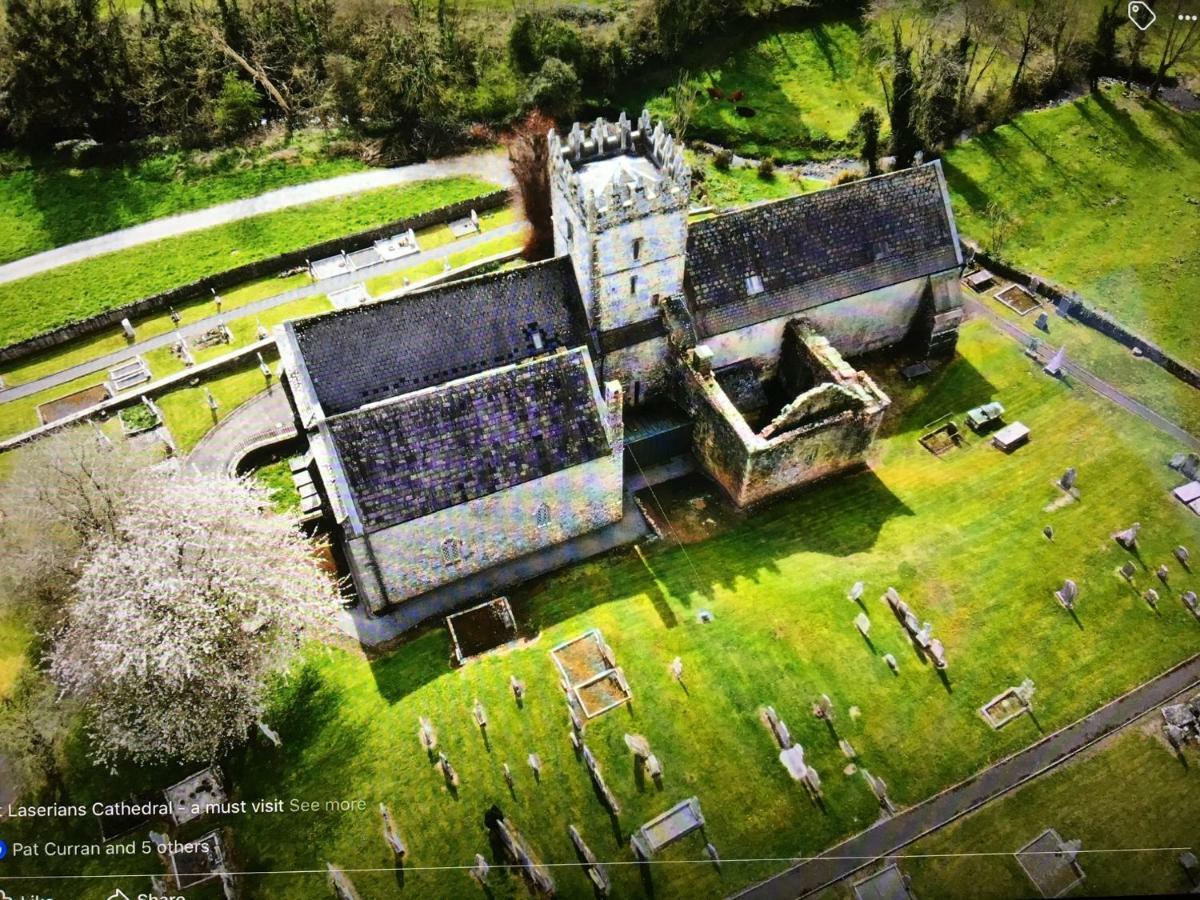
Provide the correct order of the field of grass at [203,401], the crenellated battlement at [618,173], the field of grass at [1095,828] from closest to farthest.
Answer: the field of grass at [1095,828] < the crenellated battlement at [618,173] < the field of grass at [203,401]

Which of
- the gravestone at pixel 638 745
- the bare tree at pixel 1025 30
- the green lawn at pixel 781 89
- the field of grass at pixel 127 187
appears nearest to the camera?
the gravestone at pixel 638 745

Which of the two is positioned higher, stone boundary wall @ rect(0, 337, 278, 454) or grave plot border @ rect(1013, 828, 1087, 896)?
stone boundary wall @ rect(0, 337, 278, 454)

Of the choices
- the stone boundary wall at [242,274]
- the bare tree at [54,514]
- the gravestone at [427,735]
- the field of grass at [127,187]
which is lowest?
the gravestone at [427,735]

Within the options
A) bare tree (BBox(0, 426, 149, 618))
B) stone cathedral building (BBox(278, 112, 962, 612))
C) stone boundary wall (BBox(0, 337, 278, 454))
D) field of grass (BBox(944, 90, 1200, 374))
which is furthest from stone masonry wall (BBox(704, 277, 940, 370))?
bare tree (BBox(0, 426, 149, 618))

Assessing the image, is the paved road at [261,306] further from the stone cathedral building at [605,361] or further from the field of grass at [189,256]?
the stone cathedral building at [605,361]

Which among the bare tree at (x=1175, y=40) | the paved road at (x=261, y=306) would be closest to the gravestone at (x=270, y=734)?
the paved road at (x=261, y=306)

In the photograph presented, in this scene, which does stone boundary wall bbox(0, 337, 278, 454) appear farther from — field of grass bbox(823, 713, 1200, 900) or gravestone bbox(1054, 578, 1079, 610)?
gravestone bbox(1054, 578, 1079, 610)
